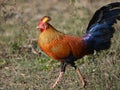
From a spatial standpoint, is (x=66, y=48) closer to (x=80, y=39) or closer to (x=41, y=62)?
(x=80, y=39)

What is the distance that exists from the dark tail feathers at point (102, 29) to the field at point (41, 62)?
28 cm

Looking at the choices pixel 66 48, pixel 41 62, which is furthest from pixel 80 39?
pixel 41 62

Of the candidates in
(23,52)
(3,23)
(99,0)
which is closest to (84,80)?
(23,52)

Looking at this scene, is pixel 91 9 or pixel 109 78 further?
pixel 91 9

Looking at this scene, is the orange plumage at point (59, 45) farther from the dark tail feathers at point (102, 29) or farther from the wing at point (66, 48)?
the dark tail feathers at point (102, 29)

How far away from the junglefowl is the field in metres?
0.34

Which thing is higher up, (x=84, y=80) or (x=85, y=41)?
(x=85, y=41)

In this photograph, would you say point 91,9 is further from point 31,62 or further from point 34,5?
point 31,62

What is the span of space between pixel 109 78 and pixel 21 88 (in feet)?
5.22

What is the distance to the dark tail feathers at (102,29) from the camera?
8.57 m

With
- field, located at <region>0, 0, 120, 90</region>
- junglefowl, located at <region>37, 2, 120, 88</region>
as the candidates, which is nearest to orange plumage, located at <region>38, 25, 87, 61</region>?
junglefowl, located at <region>37, 2, 120, 88</region>

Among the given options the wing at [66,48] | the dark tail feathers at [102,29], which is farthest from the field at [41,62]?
the wing at [66,48]

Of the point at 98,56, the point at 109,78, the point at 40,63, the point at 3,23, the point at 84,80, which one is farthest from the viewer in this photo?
the point at 3,23

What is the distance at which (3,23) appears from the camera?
12.7 m
